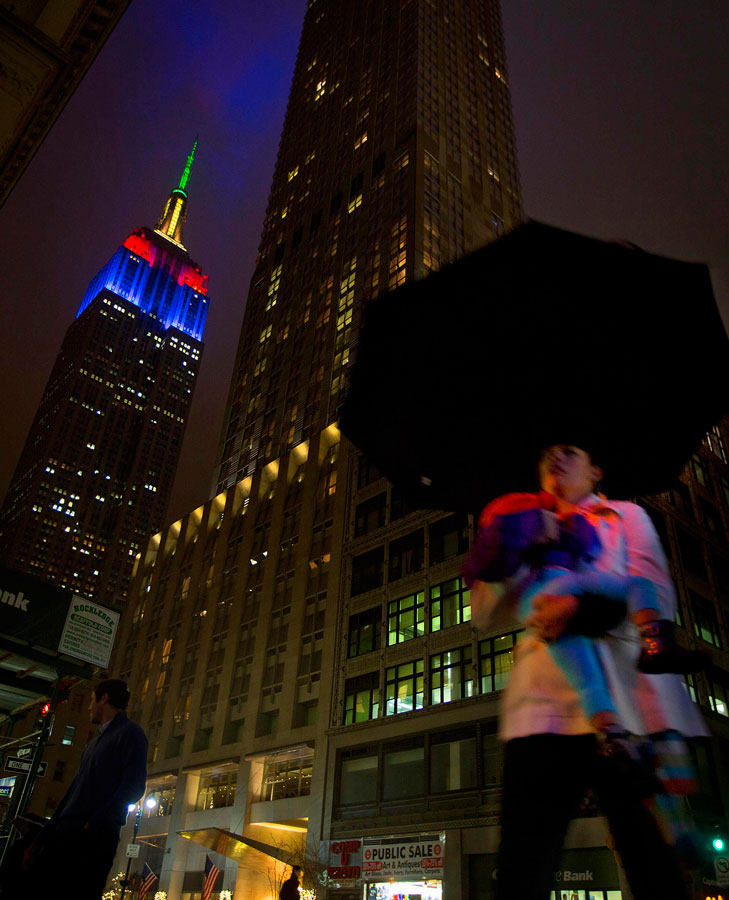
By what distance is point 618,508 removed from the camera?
2863 mm

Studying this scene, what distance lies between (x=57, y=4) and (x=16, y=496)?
17734 cm

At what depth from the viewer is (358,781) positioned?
33188 millimetres

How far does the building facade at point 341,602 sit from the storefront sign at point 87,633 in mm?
11517

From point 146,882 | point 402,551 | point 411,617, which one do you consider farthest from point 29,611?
point 146,882

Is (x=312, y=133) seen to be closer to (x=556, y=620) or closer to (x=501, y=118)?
(x=501, y=118)

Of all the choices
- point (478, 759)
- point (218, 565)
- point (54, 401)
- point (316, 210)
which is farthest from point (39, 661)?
point (54, 401)

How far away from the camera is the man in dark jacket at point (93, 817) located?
4.82 metres

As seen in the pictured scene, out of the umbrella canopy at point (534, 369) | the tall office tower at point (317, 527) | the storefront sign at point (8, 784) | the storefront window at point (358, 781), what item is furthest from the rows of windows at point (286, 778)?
the umbrella canopy at point (534, 369)

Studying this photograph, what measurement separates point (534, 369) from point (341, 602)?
37.5 meters

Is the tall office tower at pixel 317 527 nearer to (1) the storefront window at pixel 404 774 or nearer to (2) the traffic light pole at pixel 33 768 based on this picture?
(1) the storefront window at pixel 404 774

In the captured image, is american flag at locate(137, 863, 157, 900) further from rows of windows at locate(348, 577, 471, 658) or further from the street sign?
the street sign

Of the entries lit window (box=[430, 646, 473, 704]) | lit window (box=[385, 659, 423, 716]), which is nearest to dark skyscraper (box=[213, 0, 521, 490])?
lit window (box=[385, 659, 423, 716])

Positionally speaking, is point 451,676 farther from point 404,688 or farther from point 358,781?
point 358,781

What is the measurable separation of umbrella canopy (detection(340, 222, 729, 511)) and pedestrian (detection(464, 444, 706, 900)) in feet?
2.12
